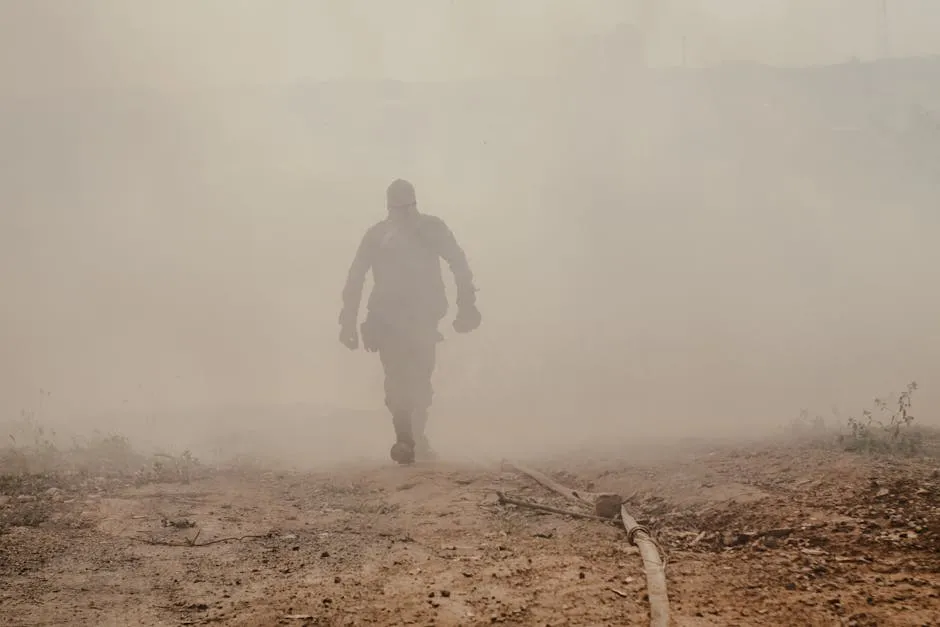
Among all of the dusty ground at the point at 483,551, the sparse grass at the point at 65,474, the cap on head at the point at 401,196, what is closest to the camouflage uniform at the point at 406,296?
the cap on head at the point at 401,196

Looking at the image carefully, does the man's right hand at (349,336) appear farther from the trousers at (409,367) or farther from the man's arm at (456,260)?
the man's arm at (456,260)

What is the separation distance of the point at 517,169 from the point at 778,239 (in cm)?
1052

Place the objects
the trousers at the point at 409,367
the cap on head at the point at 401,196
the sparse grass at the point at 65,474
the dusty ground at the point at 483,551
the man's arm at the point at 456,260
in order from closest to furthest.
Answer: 1. the dusty ground at the point at 483,551
2. the sparse grass at the point at 65,474
3. the trousers at the point at 409,367
4. the cap on head at the point at 401,196
5. the man's arm at the point at 456,260

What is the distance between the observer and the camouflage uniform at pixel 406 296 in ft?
20.5

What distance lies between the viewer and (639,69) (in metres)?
31.2

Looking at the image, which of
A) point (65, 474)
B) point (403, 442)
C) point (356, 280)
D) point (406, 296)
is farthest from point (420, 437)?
point (65, 474)

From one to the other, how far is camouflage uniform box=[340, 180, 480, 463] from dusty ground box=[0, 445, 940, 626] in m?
1.89

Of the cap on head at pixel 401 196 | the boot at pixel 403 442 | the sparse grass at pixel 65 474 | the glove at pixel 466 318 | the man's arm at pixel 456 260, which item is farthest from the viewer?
the glove at pixel 466 318

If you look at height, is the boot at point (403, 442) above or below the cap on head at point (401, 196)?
below

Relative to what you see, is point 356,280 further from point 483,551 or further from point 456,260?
point 483,551

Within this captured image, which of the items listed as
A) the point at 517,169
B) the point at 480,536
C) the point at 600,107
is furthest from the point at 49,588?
the point at 600,107

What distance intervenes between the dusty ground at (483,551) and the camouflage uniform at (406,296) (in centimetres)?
189

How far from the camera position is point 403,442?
5.77 m

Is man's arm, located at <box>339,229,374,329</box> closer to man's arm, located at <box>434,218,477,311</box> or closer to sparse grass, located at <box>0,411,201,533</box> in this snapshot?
man's arm, located at <box>434,218,477,311</box>
